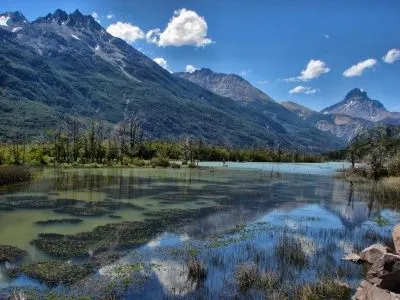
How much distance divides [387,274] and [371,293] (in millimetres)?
1656

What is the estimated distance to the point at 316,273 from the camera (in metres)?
25.5

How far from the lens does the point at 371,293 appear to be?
20.1m

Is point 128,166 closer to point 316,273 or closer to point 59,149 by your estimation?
point 59,149

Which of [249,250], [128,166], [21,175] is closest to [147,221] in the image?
[249,250]

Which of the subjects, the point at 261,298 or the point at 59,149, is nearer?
the point at 261,298

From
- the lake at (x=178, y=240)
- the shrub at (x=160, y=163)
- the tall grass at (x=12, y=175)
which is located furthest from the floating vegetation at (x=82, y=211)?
the shrub at (x=160, y=163)

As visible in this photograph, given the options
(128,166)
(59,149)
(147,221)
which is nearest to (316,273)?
(147,221)

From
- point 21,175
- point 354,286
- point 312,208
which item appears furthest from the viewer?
point 21,175

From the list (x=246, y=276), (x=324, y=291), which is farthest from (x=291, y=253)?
(x=324, y=291)

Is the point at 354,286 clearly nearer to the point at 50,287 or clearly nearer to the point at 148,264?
the point at 148,264

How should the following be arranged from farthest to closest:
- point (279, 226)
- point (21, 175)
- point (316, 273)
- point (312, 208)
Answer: point (21, 175) → point (312, 208) → point (279, 226) → point (316, 273)

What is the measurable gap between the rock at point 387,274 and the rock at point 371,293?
1.62ft

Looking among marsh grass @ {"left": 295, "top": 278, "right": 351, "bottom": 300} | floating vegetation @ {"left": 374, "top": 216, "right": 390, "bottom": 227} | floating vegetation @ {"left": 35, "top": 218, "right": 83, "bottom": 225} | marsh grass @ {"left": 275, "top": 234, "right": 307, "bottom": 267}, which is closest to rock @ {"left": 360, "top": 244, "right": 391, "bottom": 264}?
marsh grass @ {"left": 275, "top": 234, "right": 307, "bottom": 267}

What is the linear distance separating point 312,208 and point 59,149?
108504 millimetres
